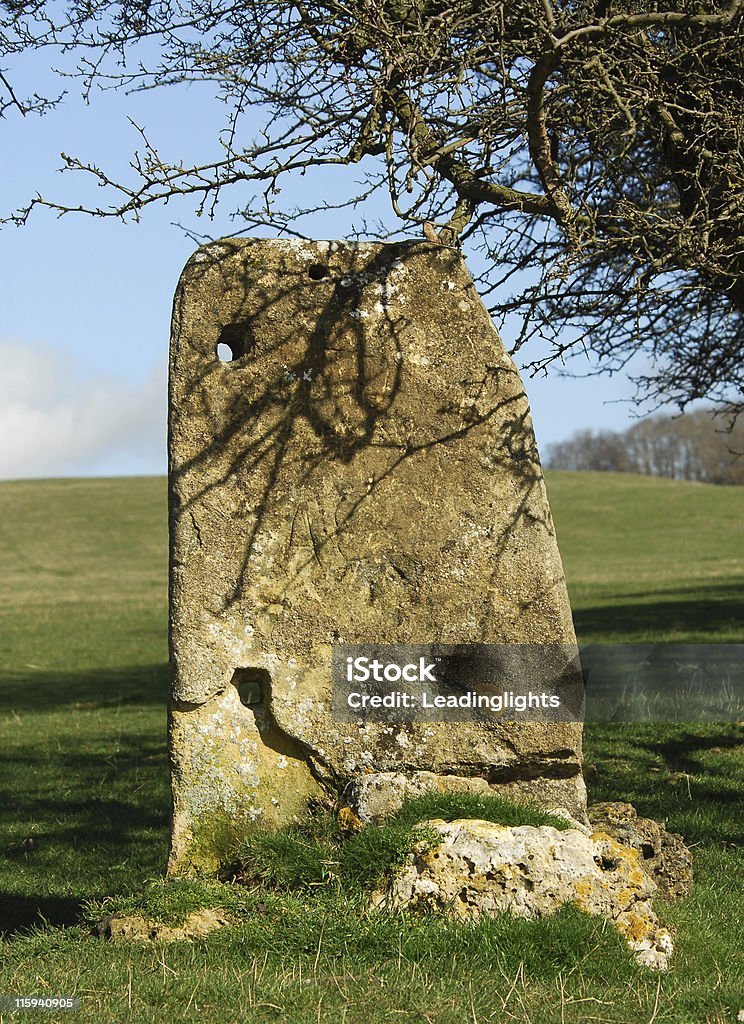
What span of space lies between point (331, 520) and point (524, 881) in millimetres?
2218

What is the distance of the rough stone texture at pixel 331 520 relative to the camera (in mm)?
6328

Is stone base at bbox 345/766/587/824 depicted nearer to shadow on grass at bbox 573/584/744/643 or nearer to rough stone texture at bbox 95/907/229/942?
rough stone texture at bbox 95/907/229/942

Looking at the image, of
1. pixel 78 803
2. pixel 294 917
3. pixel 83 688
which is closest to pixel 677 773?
pixel 294 917

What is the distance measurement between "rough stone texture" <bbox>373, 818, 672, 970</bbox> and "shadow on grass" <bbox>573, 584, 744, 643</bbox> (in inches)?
487

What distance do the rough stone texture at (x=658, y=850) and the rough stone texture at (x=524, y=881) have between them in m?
0.60

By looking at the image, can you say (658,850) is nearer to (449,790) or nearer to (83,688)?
(449,790)

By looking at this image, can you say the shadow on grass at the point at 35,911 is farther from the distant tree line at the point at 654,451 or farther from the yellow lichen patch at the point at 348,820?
the distant tree line at the point at 654,451

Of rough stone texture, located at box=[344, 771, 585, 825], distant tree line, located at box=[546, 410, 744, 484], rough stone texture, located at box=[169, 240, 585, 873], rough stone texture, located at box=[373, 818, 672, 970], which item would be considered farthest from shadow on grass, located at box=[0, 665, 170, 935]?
distant tree line, located at box=[546, 410, 744, 484]

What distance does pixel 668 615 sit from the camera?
21.8 m

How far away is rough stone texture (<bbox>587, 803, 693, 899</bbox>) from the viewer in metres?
6.18

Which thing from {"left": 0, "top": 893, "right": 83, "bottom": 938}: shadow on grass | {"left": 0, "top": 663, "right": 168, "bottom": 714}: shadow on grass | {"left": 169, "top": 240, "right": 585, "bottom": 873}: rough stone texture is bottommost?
{"left": 0, "top": 893, "right": 83, "bottom": 938}: shadow on grass

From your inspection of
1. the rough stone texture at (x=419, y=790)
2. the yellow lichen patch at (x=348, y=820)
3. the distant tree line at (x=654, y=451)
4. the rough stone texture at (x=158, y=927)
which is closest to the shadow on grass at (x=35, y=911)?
the rough stone texture at (x=158, y=927)

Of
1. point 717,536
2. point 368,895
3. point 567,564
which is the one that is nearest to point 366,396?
point 368,895

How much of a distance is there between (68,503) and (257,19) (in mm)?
56000
